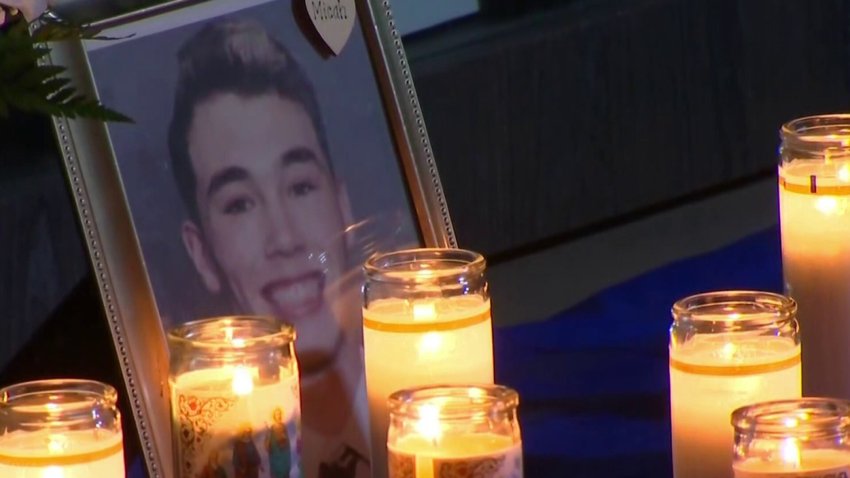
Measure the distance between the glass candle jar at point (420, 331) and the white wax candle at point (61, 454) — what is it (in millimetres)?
210

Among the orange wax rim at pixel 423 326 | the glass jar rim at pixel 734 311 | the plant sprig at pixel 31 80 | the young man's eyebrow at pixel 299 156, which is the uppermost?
the plant sprig at pixel 31 80

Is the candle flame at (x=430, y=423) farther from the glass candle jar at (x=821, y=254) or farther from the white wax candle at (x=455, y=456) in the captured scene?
the glass candle jar at (x=821, y=254)

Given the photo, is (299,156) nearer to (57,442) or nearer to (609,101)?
(57,442)

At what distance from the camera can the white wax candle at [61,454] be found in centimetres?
82

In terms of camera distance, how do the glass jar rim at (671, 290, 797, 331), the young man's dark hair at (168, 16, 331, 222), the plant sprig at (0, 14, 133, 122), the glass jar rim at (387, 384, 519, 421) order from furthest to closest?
the young man's dark hair at (168, 16, 331, 222)
the glass jar rim at (671, 290, 797, 331)
the glass jar rim at (387, 384, 519, 421)
the plant sprig at (0, 14, 133, 122)

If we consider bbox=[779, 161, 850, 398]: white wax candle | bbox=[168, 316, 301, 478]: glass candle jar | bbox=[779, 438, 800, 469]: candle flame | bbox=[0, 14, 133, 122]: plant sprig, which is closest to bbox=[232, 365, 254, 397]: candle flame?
bbox=[168, 316, 301, 478]: glass candle jar

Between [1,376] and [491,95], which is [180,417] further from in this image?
[491,95]

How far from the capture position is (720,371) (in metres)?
0.92

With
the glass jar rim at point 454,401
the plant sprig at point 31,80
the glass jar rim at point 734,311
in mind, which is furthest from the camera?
the glass jar rim at point 734,311

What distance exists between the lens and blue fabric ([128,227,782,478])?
1.13m

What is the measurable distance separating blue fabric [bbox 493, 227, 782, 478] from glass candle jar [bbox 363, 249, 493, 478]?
157mm

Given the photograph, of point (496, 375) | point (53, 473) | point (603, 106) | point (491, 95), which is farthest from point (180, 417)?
point (603, 106)

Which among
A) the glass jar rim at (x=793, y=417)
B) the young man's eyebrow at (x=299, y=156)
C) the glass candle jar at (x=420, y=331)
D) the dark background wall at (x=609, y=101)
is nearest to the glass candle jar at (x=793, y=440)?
the glass jar rim at (x=793, y=417)

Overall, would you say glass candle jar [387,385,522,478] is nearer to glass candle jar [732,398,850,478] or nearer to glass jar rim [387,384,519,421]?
glass jar rim [387,384,519,421]
